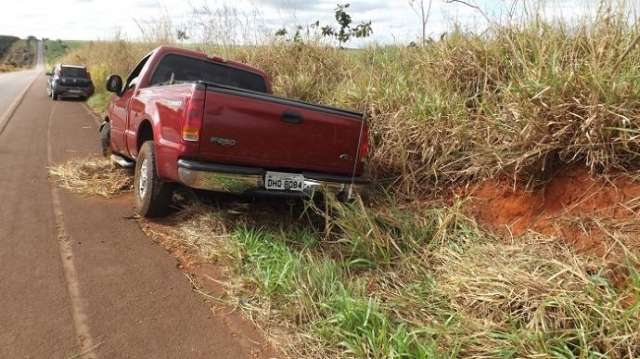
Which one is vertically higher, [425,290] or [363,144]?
[363,144]

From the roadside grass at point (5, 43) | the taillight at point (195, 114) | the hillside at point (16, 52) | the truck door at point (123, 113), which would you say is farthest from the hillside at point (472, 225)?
the roadside grass at point (5, 43)

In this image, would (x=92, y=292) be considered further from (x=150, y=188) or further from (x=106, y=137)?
(x=106, y=137)

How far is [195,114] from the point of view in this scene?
4.31m

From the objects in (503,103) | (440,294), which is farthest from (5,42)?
(440,294)

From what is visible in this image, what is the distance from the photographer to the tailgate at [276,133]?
14.4 feet

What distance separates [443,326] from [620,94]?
7.35 feet

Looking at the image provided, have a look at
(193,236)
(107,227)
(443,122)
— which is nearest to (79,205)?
(107,227)

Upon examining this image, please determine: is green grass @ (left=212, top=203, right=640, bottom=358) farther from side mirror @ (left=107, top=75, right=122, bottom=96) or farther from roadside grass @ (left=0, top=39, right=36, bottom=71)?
roadside grass @ (left=0, top=39, right=36, bottom=71)

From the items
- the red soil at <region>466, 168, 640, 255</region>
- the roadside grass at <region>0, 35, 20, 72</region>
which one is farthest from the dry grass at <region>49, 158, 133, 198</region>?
the roadside grass at <region>0, 35, 20, 72</region>

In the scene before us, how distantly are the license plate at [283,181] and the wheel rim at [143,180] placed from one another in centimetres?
132

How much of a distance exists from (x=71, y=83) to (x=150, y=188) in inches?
733

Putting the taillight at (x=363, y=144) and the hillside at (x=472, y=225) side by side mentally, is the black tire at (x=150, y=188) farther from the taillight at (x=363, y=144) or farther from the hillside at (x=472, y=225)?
the taillight at (x=363, y=144)

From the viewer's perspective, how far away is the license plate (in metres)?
4.67

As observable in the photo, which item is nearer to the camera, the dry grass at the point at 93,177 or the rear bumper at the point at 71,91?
the dry grass at the point at 93,177
